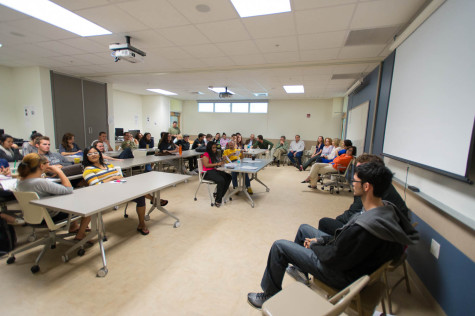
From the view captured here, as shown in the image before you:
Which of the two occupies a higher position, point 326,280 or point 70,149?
point 70,149

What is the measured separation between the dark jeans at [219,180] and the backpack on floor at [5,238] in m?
2.66

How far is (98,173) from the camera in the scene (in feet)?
9.30

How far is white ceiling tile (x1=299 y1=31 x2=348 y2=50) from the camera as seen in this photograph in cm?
332

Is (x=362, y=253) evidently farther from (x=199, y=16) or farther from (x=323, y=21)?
(x=199, y=16)

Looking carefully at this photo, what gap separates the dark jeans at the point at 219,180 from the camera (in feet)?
13.1

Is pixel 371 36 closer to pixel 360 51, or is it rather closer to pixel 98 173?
pixel 360 51

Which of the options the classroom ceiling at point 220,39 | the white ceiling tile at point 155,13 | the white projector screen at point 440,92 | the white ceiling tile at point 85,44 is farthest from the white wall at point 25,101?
the white projector screen at point 440,92

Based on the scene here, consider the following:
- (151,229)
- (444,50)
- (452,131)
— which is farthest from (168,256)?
(444,50)

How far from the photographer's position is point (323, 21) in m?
2.90

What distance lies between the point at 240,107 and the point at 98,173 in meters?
8.94

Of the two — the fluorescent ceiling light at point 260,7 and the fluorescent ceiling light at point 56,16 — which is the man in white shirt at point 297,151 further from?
the fluorescent ceiling light at point 56,16

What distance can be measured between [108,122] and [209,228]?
6.80 metres

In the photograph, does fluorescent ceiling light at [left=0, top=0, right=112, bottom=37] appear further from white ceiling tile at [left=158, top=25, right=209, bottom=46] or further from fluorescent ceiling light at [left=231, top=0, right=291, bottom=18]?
fluorescent ceiling light at [left=231, top=0, right=291, bottom=18]

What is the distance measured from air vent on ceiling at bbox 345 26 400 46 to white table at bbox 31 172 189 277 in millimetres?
3461
